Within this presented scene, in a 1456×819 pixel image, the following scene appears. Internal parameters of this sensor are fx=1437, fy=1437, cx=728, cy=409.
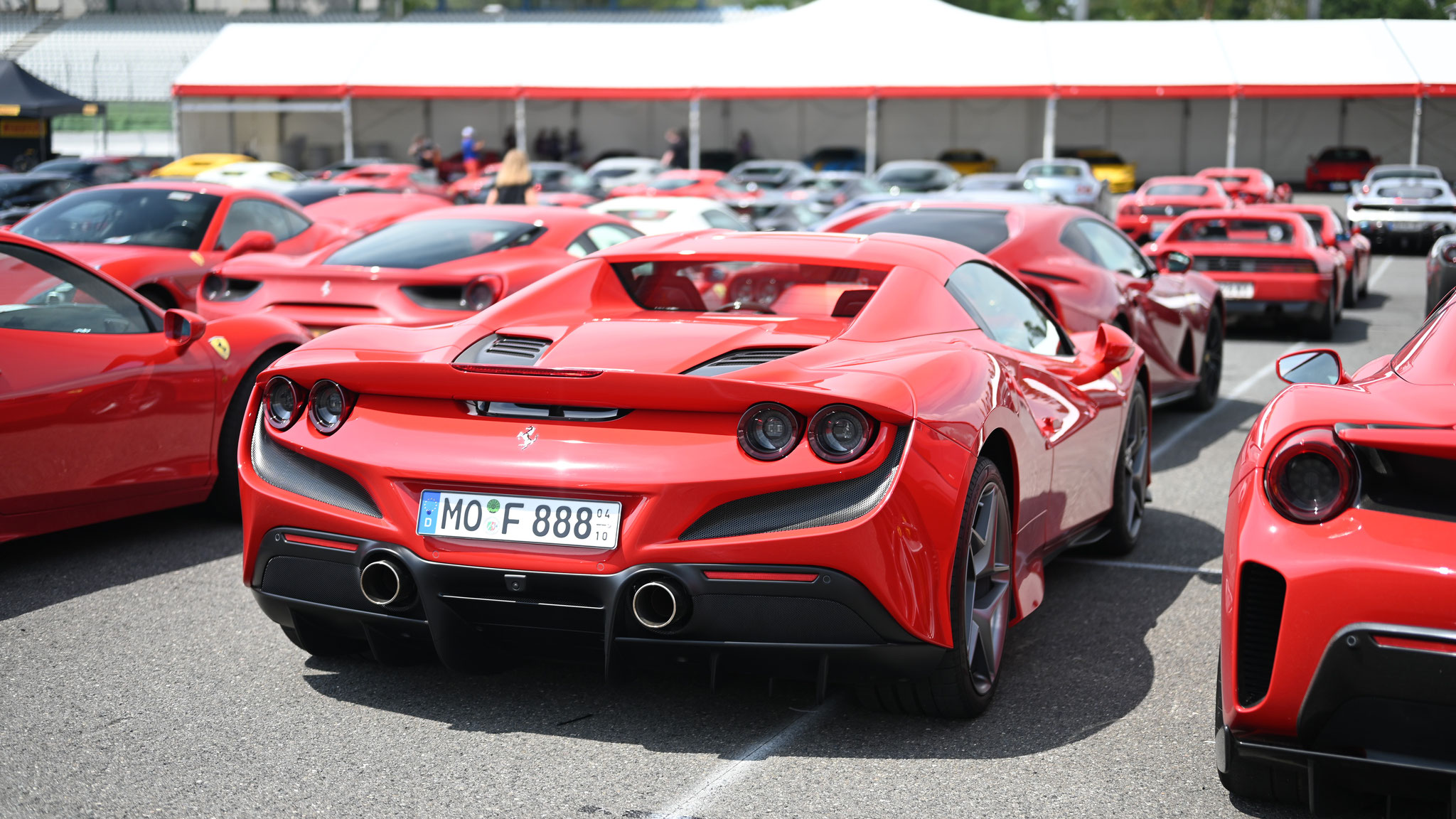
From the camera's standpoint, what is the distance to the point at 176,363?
583 cm

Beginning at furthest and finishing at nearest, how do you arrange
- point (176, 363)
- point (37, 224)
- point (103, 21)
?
point (103, 21) < point (37, 224) < point (176, 363)

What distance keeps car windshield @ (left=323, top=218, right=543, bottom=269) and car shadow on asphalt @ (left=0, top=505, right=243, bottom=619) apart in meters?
2.11

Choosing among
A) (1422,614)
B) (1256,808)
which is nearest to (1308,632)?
(1422,614)

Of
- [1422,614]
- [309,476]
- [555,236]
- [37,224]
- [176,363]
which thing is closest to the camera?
[1422,614]

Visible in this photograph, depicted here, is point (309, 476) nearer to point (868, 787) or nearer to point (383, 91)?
point (868, 787)

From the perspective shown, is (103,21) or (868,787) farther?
(103,21)

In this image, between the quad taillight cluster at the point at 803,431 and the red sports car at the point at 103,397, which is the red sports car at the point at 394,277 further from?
the quad taillight cluster at the point at 803,431

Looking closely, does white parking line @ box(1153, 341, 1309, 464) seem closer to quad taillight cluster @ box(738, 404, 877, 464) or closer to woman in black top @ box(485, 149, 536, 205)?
quad taillight cluster @ box(738, 404, 877, 464)

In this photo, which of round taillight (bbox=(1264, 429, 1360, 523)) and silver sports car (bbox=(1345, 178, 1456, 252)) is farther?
silver sports car (bbox=(1345, 178, 1456, 252))

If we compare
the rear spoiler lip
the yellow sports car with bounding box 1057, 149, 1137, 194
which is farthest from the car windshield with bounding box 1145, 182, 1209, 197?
the rear spoiler lip

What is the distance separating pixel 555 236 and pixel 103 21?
2371 inches

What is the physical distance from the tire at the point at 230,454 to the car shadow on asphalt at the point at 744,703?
202cm

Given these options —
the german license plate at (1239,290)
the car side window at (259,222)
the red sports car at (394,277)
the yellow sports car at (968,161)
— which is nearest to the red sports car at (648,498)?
the red sports car at (394,277)

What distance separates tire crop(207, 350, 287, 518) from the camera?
6.07 metres
